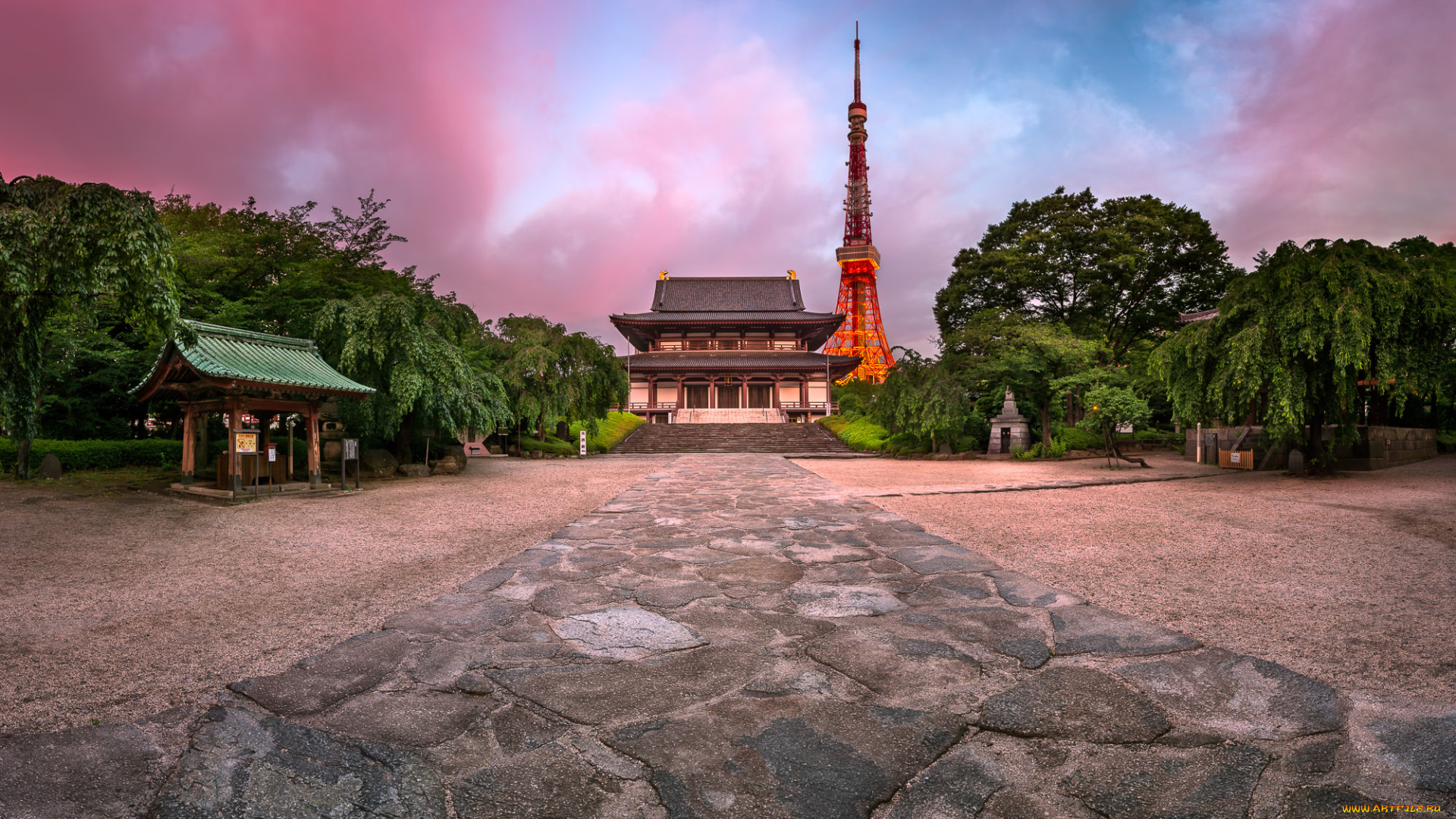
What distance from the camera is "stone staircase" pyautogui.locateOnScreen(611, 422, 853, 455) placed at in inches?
1081

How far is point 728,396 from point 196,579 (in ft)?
117

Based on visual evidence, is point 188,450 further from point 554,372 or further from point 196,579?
point 554,372

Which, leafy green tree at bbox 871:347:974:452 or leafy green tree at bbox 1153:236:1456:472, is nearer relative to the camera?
leafy green tree at bbox 1153:236:1456:472

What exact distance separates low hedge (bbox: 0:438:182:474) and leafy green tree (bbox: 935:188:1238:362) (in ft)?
89.3

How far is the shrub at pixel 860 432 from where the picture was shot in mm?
25578

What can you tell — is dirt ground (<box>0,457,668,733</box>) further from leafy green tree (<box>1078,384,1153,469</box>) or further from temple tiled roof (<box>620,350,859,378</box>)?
temple tiled roof (<box>620,350,859,378</box>)

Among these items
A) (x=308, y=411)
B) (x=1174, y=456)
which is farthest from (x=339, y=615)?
(x=1174, y=456)

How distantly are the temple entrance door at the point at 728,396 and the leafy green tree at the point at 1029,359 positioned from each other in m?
19.9

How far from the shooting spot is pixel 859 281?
50.9 metres

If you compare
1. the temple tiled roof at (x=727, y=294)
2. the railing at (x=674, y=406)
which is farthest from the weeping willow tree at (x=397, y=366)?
the temple tiled roof at (x=727, y=294)

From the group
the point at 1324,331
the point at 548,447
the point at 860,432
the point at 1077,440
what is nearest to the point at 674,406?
the point at 860,432

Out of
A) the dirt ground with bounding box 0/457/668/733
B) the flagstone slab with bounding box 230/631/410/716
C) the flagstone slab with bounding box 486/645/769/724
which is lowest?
the dirt ground with bounding box 0/457/668/733

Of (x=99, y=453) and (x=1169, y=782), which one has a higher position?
(x=99, y=453)

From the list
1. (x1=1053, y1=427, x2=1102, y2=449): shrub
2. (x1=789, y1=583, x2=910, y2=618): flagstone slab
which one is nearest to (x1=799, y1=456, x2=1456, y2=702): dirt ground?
(x1=789, y1=583, x2=910, y2=618): flagstone slab
